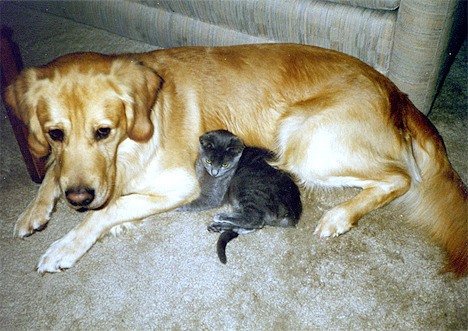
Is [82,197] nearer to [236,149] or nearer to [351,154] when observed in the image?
[236,149]

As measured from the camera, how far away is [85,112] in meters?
1.76

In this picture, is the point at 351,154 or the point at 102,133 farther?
the point at 351,154

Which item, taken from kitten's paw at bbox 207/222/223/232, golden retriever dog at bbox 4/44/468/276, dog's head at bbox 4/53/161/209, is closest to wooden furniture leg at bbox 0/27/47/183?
golden retriever dog at bbox 4/44/468/276

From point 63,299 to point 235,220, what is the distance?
2.75 ft

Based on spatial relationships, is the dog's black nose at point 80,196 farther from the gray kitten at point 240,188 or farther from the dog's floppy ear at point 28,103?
the gray kitten at point 240,188

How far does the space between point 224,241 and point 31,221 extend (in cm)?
97

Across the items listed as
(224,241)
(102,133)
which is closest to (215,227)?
(224,241)

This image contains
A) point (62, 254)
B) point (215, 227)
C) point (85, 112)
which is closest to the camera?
point (85, 112)

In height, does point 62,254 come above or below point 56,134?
below

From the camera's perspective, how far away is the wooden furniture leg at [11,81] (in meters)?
2.05

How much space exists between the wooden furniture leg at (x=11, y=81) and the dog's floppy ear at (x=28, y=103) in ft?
0.44

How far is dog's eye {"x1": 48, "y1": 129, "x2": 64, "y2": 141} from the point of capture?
181cm

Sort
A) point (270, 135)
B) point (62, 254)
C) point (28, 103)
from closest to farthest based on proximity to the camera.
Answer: point (28, 103) → point (62, 254) → point (270, 135)

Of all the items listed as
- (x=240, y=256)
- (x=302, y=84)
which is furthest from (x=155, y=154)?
(x=302, y=84)
